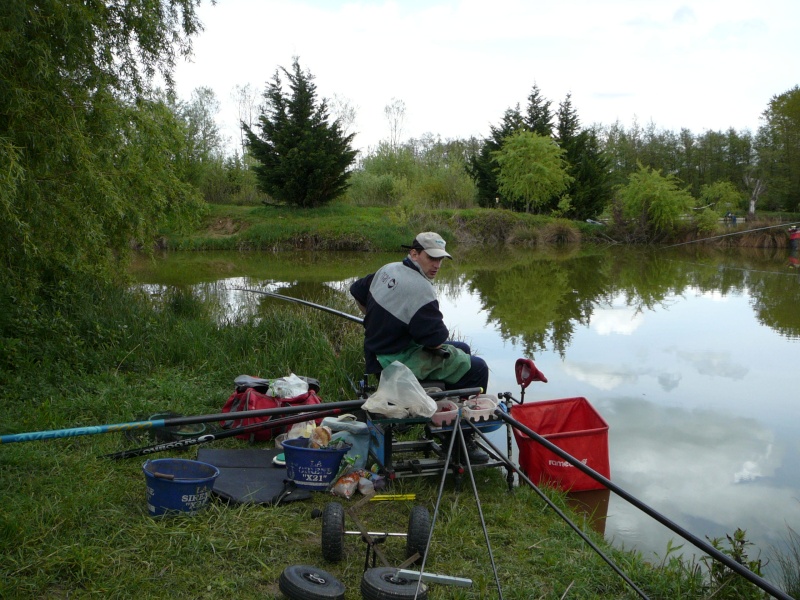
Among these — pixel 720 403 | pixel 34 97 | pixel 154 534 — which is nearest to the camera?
pixel 154 534

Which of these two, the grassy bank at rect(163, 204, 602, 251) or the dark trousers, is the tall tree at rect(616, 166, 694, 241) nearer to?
the grassy bank at rect(163, 204, 602, 251)

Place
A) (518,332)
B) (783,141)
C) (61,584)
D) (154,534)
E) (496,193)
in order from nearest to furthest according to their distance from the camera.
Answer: (61,584)
(154,534)
(518,332)
(496,193)
(783,141)

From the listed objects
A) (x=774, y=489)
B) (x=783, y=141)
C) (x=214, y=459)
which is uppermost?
(x=783, y=141)

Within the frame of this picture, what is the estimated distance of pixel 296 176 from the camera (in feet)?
103

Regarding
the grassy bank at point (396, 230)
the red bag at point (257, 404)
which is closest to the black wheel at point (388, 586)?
the red bag at point (257, 404)

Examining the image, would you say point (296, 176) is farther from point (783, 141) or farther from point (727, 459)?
point (783, 141)

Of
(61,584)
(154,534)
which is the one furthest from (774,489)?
(61,584)

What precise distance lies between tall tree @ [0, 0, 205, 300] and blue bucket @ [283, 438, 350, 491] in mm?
2155

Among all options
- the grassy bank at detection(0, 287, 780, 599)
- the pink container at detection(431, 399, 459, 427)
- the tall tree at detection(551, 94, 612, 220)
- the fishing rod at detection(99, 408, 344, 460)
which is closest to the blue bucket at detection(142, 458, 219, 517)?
the grassy bank at detection(0, 287, 780, 599)

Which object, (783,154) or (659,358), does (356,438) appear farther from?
(783,154)

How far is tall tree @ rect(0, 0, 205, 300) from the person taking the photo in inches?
185

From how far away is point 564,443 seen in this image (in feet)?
14.6

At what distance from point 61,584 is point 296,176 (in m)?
29.3

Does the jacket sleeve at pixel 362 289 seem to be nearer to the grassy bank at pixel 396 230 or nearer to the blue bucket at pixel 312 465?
the blue bucket at pixel 312 465
